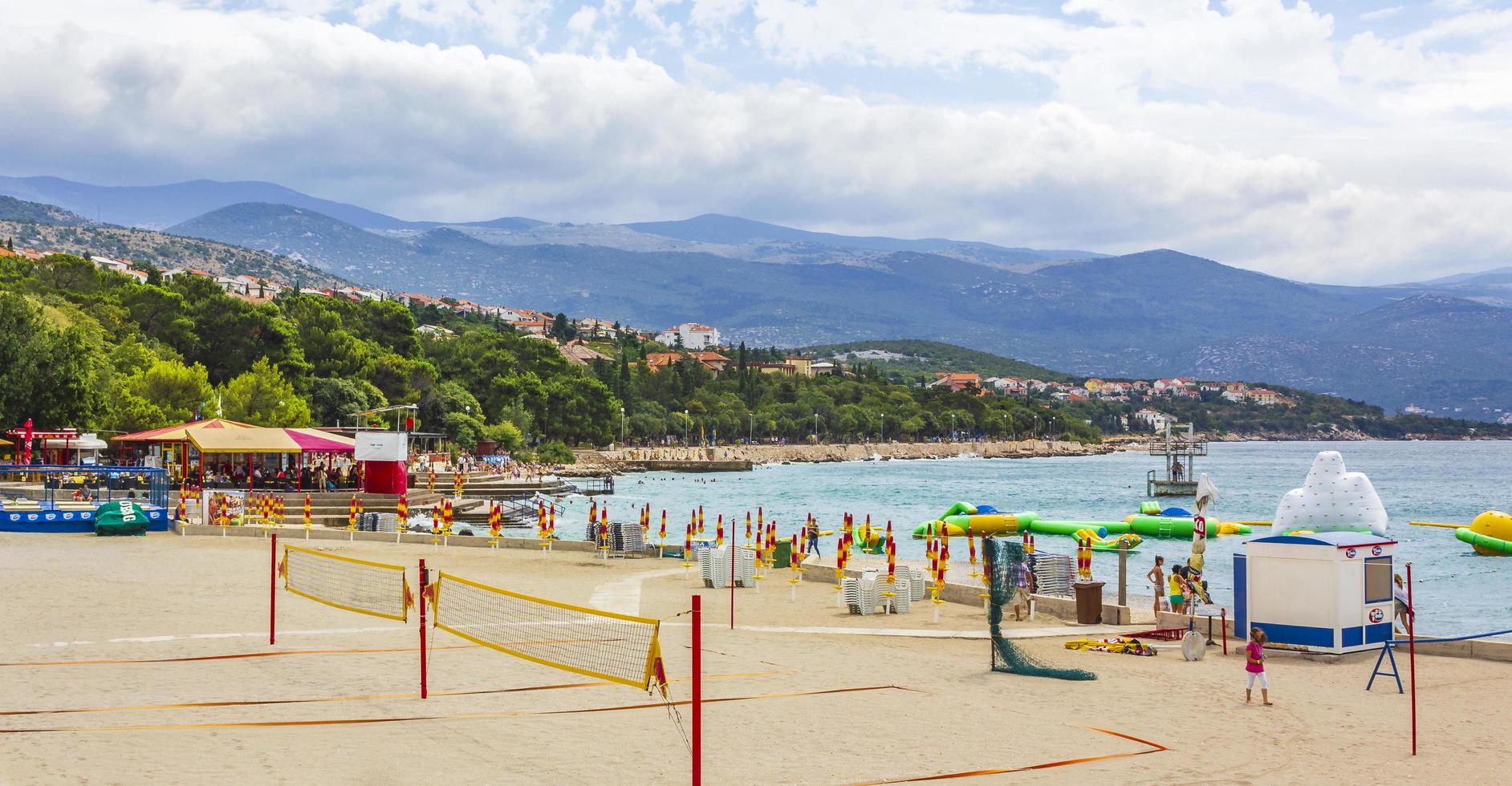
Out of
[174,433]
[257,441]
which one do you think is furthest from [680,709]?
[174,433]

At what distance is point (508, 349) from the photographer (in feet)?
422

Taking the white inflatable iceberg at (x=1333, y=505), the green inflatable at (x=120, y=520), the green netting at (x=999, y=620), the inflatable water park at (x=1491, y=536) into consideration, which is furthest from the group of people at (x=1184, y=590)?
the inflatable water park at (x=1491, y=536)

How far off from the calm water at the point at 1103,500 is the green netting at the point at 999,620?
1621 centimetres

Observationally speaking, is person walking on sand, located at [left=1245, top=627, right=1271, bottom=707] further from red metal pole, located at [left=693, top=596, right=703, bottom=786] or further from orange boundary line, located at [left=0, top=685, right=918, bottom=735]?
red metal pole, located at [left=693, top=596, right=703, bottom=786]

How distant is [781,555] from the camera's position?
30047 millimetres

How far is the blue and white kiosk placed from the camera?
59.0 feet

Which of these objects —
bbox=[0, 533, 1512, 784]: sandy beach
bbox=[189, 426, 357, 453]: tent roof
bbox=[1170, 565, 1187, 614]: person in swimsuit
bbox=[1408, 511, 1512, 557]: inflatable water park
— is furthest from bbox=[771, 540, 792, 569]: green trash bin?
bbox=[1408, 511, 1512, 557]: inflatable water park

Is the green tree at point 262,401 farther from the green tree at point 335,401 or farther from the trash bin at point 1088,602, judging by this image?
the trash bin at point 1088,602

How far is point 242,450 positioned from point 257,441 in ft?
2.71

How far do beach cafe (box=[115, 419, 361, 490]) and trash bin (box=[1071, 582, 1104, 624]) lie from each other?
31023 mm

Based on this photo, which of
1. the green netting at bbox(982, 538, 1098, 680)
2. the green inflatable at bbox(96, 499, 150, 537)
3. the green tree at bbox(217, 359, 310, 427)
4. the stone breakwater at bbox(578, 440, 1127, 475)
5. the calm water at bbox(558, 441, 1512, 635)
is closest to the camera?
the green netting at bbox(982, 538, 1098, 680)

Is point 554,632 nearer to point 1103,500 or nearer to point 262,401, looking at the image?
point 262,401

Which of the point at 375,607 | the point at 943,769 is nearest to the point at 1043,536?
the point at 375,607

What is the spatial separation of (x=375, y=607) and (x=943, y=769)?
1048cm
